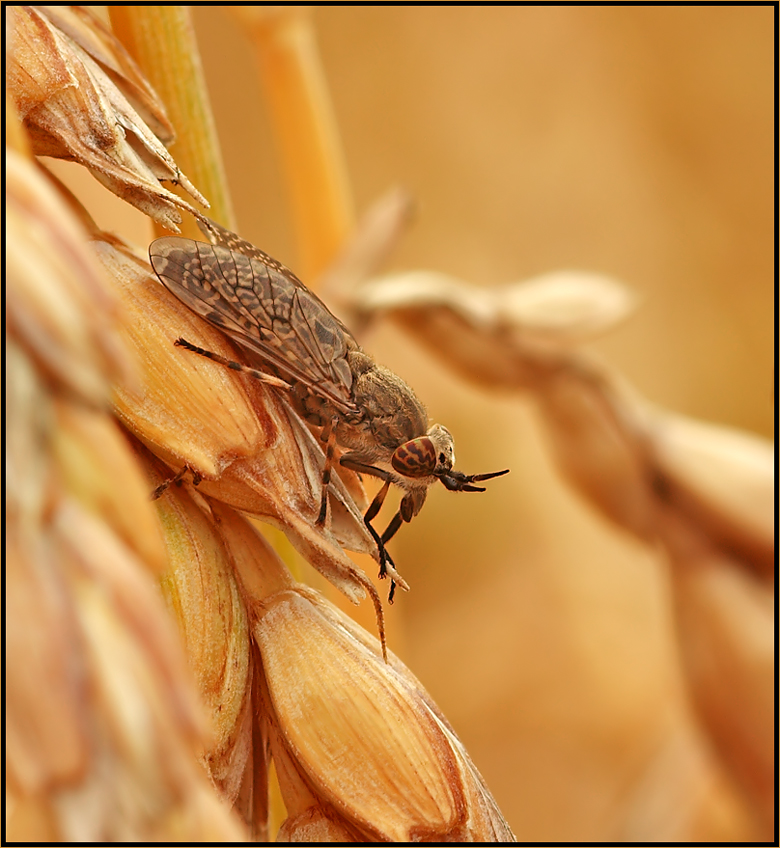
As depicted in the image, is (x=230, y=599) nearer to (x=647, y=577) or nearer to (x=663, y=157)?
(x=647, y=577)

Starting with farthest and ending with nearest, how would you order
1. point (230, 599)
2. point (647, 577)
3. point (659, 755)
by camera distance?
1. point (647, 577)
2. point (659, 755)
3. point (230, 599)

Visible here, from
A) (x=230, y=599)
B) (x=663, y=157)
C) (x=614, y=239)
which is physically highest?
(x=663, y=157)

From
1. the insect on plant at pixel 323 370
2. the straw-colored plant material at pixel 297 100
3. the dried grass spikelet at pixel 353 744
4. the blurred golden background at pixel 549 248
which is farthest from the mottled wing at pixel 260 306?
the blurred golden background at pixel 549 248

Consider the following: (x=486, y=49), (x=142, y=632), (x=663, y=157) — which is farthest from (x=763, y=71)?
(x=142, y=632)

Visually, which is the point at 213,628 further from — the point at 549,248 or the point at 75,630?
the point at 549,248

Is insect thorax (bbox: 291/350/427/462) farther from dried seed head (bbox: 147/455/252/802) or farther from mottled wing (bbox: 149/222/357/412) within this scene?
dried seed head (bbox: 147/455/252/802)
